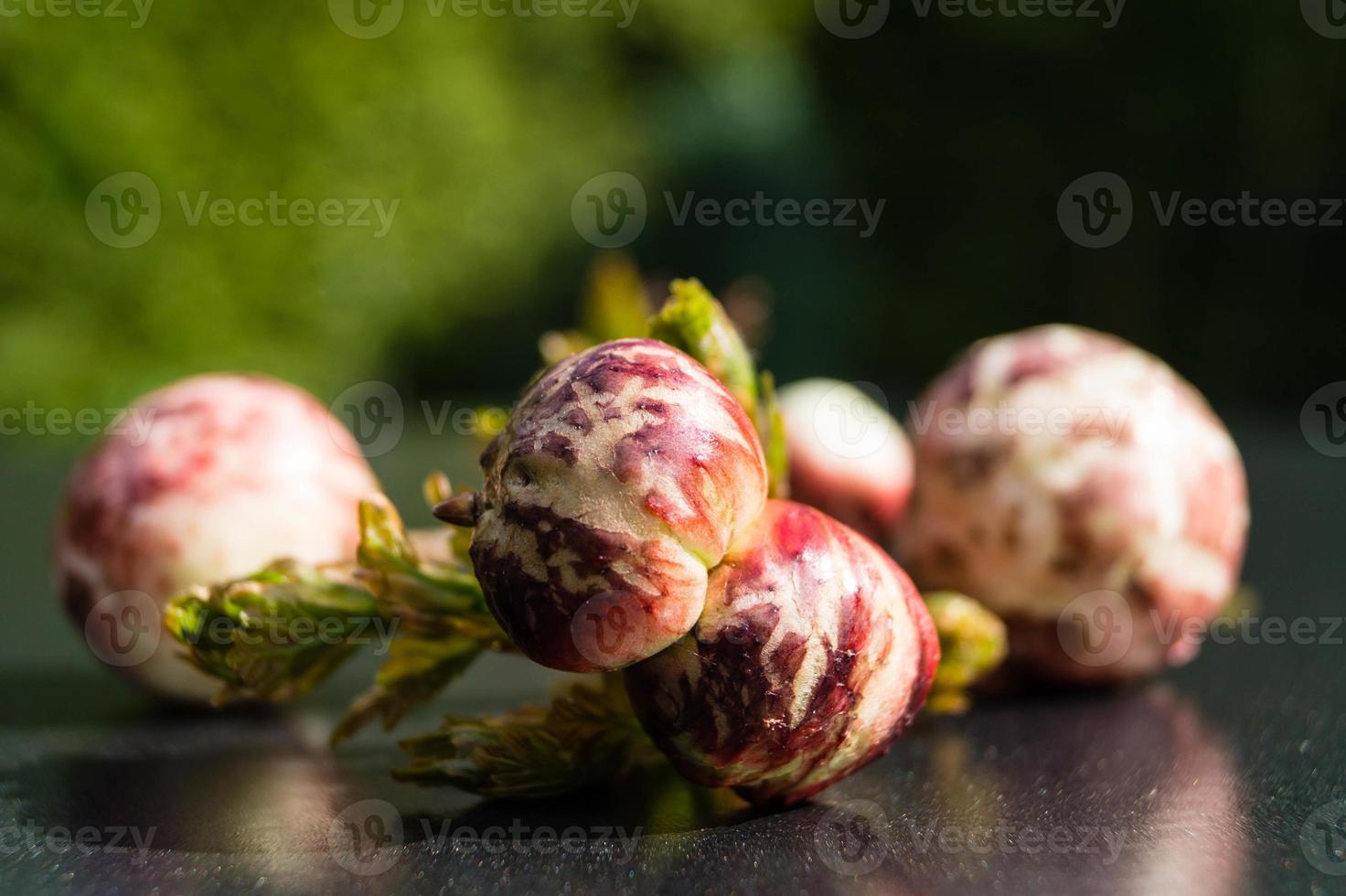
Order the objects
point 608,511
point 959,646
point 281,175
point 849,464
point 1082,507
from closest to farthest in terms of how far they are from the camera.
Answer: point 608,511 < point 959,646 < point 1082,507 < point 849,464 < point 281,175

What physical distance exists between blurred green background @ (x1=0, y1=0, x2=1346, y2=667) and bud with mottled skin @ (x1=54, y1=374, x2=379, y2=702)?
1.16 m

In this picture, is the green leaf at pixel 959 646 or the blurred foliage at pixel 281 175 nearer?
the green leaf at pixel 959 646

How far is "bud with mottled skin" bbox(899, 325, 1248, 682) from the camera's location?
138 centimetres

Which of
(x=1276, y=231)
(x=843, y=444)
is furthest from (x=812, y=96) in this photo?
(x=843, y=444)

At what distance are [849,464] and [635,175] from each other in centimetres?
477

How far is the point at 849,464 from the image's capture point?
1533 mm

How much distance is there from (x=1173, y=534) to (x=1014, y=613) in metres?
0.17

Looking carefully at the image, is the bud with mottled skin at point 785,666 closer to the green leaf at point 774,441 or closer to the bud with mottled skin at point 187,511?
the green leaf at point 774,441

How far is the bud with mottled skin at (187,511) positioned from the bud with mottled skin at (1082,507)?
2.00 ft

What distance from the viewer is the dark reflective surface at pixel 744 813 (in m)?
0.89

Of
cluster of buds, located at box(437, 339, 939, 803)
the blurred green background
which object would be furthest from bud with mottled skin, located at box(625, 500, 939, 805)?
the blurred green background

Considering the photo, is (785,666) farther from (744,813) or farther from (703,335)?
(703,335)

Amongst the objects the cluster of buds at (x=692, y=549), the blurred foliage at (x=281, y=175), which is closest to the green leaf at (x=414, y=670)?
the cluster of buds at (x=692, y=549)

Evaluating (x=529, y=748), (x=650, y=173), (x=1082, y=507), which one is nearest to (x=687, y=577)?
(x=529, y=748)
